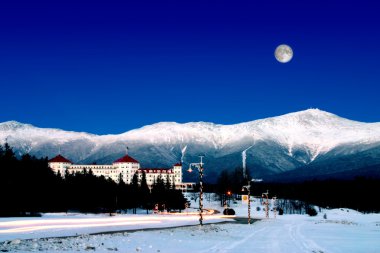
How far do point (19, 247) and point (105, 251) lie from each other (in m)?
5.84

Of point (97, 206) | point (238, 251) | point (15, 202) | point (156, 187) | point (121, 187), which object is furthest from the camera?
point (156, 187)

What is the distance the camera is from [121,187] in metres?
157

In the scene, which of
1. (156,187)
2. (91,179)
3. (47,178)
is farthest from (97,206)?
(156,187)

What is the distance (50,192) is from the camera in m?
113

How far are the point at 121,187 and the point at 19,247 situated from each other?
122141 mm

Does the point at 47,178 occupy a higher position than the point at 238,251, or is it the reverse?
the point at 47,178

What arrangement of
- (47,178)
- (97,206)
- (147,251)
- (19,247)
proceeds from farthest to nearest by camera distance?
Answer: 1. (97,206)
2. (47,178)
3. (147,251)
4. (19,247)

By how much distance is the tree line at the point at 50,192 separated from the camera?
97.6 metres

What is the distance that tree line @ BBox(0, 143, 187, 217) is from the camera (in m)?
97.6

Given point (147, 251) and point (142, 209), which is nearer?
point (147, 251)

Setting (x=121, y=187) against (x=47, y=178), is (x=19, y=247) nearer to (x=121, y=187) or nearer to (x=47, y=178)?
(x=47, y=178)

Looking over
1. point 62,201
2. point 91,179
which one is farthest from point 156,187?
point 62,201

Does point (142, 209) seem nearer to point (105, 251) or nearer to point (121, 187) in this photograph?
point (121, 187)

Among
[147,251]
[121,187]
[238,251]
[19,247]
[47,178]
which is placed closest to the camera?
[19,247]
